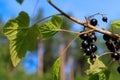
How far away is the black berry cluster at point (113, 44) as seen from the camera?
1548 millimetres

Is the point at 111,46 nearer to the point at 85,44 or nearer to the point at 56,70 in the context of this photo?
the point at 85,44

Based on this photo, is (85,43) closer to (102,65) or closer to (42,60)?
(102,65)

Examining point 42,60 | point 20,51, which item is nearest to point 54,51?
point 42,60

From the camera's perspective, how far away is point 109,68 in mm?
1595

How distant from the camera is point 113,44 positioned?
5.19 ft

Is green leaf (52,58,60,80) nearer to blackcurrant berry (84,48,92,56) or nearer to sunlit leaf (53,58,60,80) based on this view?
sunlit leaf (53,58,60,80)

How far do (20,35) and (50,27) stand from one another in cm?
11

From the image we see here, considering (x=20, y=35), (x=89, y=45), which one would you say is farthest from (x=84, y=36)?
(x=20, y=35)

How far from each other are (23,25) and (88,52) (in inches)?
9.6

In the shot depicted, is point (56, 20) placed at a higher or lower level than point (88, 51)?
higher

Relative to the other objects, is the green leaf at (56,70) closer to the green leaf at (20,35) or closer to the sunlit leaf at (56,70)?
the sunlit leaf at (56,70)

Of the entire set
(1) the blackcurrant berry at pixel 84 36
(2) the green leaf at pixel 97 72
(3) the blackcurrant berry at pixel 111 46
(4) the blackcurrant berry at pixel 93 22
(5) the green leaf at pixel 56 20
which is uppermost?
(5) the green leaf at pixel 56 20

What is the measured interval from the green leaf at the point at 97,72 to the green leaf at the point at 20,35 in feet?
0.73

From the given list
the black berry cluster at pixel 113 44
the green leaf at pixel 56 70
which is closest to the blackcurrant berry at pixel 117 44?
the black berry cluster at pixel 113 44
